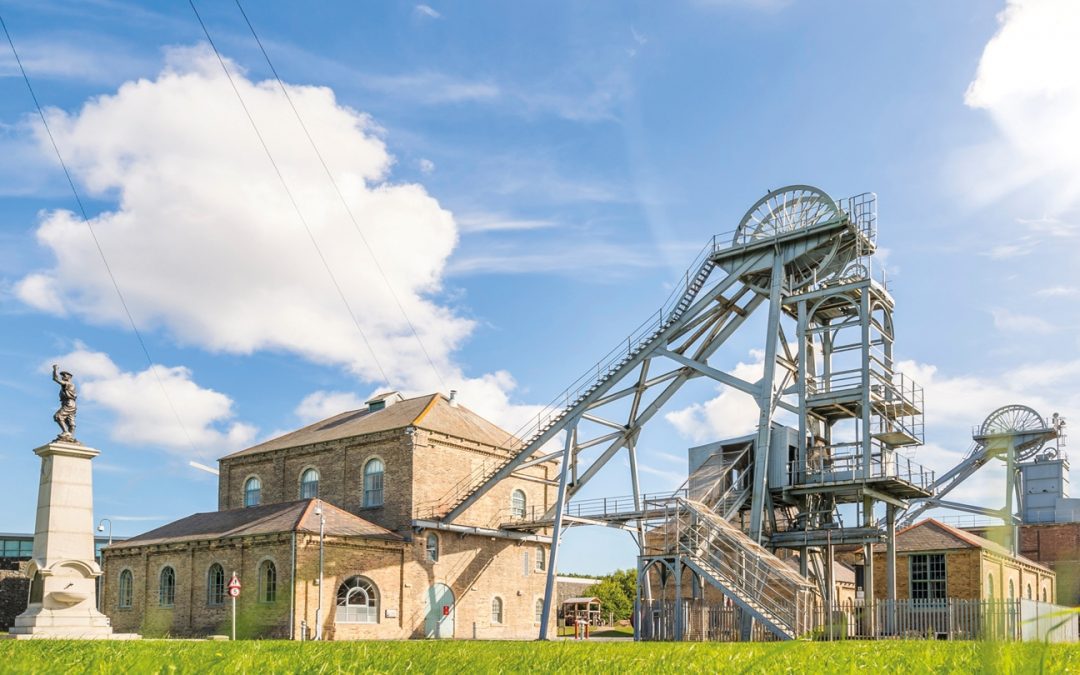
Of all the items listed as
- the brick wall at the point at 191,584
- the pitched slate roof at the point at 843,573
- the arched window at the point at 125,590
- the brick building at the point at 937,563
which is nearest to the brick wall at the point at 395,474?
the brick wall at the point at 191,584

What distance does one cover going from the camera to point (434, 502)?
41.0 meters

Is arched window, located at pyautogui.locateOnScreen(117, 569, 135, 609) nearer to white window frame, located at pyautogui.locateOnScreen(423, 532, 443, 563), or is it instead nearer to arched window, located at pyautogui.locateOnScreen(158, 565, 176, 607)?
arched window, located at pyautogui.locateOnScreen(158, 565, 176, 607)

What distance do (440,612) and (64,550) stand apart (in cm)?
1691

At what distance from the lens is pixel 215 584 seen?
1505 inches

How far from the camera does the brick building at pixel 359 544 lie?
35781 millimetres

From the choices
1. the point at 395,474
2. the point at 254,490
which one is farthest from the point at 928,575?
the point at 254,490

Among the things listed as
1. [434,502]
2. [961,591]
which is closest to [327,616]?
[434,502]

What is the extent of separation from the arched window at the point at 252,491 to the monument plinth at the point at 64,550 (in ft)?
64.1

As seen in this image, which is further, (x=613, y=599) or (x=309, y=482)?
(x=613, y=599)

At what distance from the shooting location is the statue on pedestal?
27672 mm

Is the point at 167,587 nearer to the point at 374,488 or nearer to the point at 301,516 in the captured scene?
the point at 301,516

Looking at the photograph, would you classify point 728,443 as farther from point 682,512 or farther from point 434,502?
point 434,502

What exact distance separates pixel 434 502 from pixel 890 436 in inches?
755

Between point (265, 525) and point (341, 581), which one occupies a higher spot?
point (265, 525)
